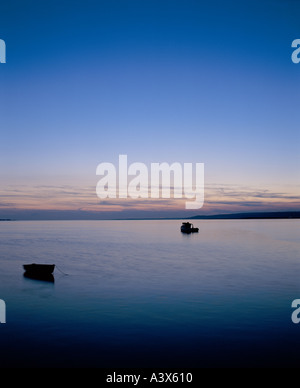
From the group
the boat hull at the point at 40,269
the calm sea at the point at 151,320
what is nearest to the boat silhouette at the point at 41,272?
the boat hull at the point at 40,269

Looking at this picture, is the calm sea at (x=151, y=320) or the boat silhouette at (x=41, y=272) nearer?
the calm sea at (x=151, y=320)

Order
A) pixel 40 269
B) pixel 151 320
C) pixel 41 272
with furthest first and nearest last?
1. pixel 40 269
2. pixel 41 272
3. pixel 151 320

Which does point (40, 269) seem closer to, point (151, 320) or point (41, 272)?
point (41, 272)

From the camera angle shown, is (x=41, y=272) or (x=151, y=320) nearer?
(x=151, y=320)

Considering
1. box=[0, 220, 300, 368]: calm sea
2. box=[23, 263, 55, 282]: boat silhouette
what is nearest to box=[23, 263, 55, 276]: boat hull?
box=[23, 263, 55, 282]: boat silhouette

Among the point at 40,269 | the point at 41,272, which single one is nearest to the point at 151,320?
the point at 41,272

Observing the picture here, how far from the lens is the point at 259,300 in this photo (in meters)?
32.3

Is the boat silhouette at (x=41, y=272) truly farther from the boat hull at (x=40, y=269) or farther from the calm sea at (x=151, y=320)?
the calm sea at (x=151, y=320)

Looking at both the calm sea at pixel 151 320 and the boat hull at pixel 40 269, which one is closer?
the calm sea at pixel 151 320

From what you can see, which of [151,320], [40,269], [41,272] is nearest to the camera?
[151,320]

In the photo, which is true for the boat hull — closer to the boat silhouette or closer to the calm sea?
the boat silhouette

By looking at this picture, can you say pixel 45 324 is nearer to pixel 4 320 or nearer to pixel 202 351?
pixel 4 320
